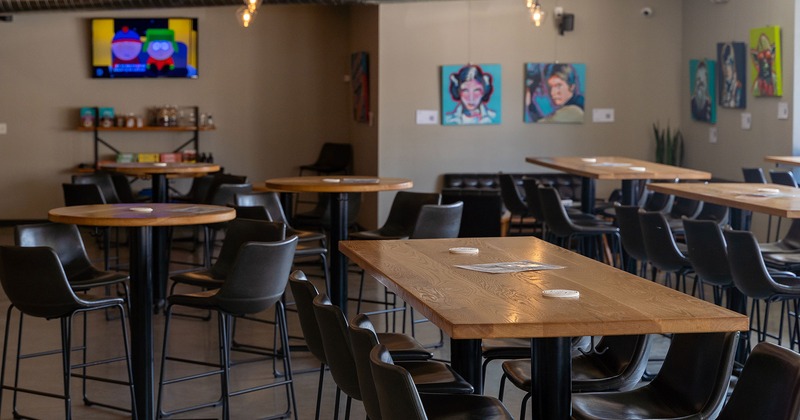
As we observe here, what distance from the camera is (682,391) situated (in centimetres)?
325

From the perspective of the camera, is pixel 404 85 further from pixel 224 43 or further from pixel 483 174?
pixel 224 43

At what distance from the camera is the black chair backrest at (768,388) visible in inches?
101

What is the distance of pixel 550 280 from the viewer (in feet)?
11.1

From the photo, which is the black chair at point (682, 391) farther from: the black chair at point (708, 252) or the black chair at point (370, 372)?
the black chair at point (708, 252)

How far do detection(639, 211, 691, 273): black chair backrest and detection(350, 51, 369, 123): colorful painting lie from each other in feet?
19.3

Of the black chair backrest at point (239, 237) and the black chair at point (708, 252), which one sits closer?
the black chair at point (708, 252)

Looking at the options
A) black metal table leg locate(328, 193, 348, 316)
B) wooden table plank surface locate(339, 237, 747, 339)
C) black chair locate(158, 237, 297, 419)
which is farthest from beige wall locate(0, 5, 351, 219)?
wooden table plank surface locate(339, 237, 747, 339)

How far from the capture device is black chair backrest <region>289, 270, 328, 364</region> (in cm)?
355

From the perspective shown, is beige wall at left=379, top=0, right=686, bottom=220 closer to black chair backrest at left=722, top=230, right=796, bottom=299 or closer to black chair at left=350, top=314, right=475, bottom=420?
black chair backrest at left=722, top=230, right=796, bottom=299

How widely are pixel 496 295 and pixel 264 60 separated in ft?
32.8

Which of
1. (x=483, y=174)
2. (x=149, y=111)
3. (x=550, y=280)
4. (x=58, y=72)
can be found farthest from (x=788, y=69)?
(x=58, y=72)

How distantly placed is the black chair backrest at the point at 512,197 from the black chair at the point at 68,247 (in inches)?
168

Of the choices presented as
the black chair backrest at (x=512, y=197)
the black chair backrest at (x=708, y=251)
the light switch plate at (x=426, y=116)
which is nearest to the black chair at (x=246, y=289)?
the black chair backrest at (x=708, y=251)

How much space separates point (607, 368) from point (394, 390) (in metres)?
1.43
